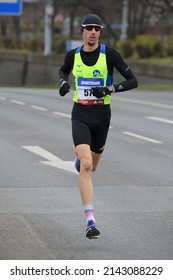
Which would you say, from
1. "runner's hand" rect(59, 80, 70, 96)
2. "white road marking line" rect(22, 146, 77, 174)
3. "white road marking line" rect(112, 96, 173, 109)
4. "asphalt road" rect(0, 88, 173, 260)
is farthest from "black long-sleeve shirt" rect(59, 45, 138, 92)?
"white road marking line" rect(112, 96, 173, 109)

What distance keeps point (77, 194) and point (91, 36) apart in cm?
276

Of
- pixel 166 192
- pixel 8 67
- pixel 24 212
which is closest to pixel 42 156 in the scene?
pixel 166 192

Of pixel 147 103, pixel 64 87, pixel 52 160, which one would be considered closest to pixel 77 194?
pixel 64 87

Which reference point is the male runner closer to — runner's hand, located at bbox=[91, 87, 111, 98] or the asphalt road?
runner's hand, located at bbox=[91, 87, 111, 98]

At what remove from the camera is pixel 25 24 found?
113938 millimetres

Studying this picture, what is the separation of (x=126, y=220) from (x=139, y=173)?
3414mm

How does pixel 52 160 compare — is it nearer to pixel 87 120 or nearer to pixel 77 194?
pixel 77 194

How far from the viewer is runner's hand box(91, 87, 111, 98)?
7996 millimetres

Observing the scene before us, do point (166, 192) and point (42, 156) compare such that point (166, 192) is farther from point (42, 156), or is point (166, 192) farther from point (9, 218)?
point (42, 156)

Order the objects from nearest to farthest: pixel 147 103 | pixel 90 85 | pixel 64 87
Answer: pixel 90 85 < pixel 64 87 < pixel 147 103

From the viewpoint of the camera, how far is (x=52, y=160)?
13.4 meters

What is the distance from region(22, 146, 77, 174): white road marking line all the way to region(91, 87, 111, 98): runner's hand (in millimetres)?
4228

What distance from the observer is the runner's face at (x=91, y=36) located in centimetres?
802

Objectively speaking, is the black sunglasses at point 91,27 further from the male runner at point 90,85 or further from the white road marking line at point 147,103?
the white road marking line at point 147,103
